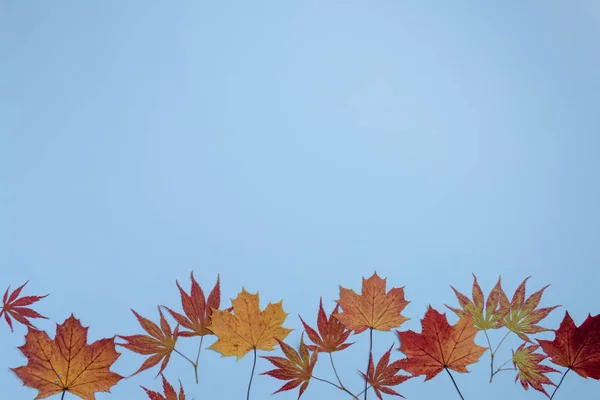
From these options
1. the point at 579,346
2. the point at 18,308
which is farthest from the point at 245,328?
the point at 579,346

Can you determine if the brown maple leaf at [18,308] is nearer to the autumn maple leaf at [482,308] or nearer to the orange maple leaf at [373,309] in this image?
the orange maple leaf at [373,309]

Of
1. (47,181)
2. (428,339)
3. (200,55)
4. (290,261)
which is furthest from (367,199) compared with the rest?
(47,181)

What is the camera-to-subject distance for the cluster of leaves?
21.3 inches

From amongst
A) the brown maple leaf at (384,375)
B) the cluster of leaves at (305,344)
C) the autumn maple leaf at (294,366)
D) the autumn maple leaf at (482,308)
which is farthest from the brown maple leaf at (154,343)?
the autumn maple leaf at (482,308)

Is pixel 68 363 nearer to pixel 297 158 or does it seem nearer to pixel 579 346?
pixel 297 158

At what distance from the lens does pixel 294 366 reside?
1.92 feet

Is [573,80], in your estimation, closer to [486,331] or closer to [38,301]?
[486,331]

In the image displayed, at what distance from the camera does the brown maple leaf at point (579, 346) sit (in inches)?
22.0

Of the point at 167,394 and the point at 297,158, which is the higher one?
the point at 297,158

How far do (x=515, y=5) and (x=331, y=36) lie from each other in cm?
36

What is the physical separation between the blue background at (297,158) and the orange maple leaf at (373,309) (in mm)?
40

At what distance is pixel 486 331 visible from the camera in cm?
65

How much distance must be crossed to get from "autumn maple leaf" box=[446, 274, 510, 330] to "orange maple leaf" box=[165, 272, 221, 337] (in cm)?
34

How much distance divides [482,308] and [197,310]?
1.31 feet
